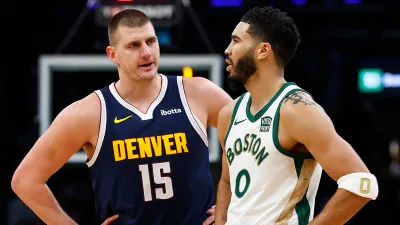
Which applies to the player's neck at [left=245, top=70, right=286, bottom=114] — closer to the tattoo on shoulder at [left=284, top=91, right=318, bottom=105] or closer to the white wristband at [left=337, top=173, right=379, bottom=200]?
the tattoo on shoulder at [left=284, top=91, right=318, bottom=105]

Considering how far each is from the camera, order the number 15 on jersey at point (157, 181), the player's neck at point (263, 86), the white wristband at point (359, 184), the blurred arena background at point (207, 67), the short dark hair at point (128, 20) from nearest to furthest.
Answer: the white wristband at point (359, 184), the player's neck at point (263, 86), the number 15 on jersey at point (157, 181), the short dark hair at point (128, 20), the blurred arena background at point (207, 67)

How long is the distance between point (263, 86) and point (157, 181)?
888mm

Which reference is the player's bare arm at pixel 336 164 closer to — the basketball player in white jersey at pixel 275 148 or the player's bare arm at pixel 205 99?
the basketball player in white jersey at pixel 275 148

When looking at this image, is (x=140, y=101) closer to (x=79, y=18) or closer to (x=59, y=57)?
(x=59, y=57)

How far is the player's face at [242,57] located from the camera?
11.9 ft

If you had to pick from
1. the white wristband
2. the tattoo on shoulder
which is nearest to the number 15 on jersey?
the tattoo on shoulder

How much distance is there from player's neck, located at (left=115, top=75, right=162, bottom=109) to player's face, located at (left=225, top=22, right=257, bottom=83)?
79cm

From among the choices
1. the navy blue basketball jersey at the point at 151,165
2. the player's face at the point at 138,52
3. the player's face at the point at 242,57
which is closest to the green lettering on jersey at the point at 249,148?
the player's face at the point at 242,57

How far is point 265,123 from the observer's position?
3.50m

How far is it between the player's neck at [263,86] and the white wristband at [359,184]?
20.5 inches

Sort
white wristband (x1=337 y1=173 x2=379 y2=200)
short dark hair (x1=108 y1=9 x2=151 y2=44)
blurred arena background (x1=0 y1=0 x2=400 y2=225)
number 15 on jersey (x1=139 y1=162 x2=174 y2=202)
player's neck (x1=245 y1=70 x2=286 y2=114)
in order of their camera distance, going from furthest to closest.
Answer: blurred arena background (x1=0 y1=0 x2=400 y2=225) → short dark hair (x1=108 y1=9 x2=151 y2=44) → number 15 on jersey (x1=139 y1=162 x2=174 y2=202) → player's neck (x1=245 y1=70 x2=286 y2=114) → white wristband (x1=337 y1=173 x2=379 y2=200)

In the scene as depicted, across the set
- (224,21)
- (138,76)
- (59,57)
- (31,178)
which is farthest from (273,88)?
(224,21)

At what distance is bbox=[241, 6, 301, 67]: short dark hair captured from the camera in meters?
3.63

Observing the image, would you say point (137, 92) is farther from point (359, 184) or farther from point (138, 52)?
point (359, 184)
